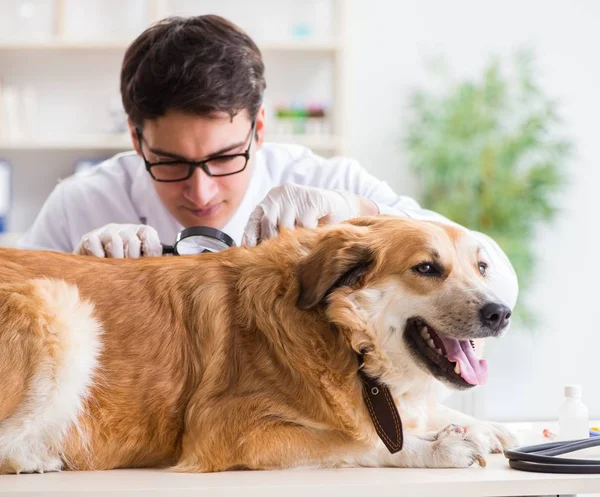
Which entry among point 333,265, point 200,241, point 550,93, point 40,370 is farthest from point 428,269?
point 550,93

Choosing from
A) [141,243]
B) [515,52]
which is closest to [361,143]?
[515,52]

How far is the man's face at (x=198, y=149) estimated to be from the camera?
2.03 meters

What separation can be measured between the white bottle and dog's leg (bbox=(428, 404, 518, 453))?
0.38ft

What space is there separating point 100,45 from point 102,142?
21.5 inches

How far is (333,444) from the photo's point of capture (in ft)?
4.23

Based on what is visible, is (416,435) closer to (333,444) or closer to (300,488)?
(333,444)

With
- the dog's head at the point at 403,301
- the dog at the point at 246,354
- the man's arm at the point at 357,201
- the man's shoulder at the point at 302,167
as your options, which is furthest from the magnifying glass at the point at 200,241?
the man's shoulder at the point at 302,167

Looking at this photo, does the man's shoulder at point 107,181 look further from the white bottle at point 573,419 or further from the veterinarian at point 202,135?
the white bottle at point 573,419

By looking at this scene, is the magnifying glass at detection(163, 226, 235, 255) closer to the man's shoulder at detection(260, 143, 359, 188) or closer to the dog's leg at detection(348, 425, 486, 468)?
the dog's leg at detection(348, 425, 486, 468)

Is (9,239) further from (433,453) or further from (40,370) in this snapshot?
(433,453)

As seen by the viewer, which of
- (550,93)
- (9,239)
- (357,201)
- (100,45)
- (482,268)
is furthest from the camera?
(550,93)

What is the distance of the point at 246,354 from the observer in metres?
1.33

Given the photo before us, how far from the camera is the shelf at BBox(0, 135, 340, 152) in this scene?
445cm

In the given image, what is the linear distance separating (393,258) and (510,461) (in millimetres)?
388
